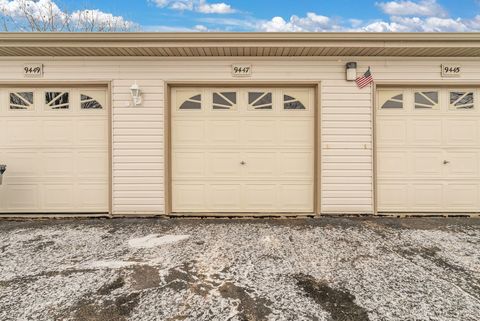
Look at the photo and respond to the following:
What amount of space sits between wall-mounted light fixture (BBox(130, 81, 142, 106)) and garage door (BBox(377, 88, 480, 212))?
400 centimetres

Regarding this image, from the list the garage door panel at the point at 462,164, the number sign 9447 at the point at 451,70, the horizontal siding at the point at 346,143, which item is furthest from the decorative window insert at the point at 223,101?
the garage door panel at the point at 462,164

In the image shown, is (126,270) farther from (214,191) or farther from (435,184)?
(435,184)

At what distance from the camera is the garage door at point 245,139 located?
4773 mm

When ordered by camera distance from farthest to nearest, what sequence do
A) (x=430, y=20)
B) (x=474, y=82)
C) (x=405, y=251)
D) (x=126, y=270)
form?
(x=430, y=20)
(x=474, y=82)
(x=405, y=251)
(x=126, y=270)

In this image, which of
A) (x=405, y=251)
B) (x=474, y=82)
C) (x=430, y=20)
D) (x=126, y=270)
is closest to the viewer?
(x=126, y=270)

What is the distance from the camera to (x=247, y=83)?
4664 mm

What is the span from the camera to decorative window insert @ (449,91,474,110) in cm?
472

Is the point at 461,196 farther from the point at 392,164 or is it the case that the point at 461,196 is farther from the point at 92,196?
the point at 92,196

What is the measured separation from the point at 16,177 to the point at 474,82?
25.6 feet

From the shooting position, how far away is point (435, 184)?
4.74m

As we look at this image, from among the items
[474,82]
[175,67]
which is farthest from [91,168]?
[474,82]

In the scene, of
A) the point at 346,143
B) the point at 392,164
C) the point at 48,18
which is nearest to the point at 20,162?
the point at 346,143

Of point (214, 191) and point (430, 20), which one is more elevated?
point (430, 20)

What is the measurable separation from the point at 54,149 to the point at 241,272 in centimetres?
396
